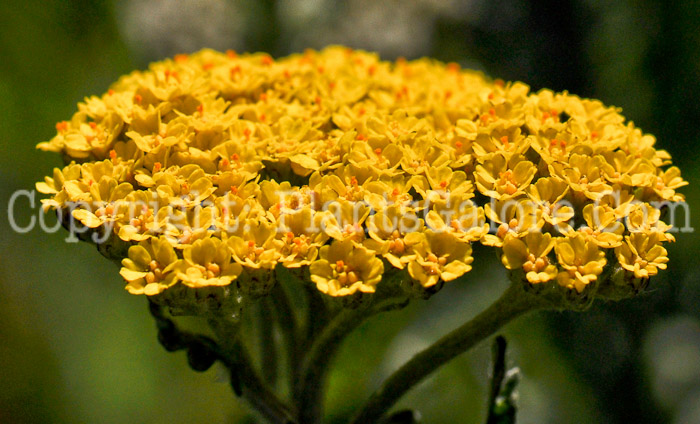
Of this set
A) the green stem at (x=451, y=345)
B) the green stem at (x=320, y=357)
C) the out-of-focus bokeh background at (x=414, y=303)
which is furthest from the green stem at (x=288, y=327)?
the out-of-focus bokeh background at (x=414, y=303)

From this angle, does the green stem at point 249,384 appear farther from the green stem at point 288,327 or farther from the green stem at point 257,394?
the green stem at point 288,327

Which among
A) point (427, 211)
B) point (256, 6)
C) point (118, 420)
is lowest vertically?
point (118, 420)

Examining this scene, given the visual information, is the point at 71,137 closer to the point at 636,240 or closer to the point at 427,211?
the point at 427,211

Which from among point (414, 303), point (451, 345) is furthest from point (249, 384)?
point (414, 303)

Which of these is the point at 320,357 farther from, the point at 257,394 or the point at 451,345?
the point at 451,345

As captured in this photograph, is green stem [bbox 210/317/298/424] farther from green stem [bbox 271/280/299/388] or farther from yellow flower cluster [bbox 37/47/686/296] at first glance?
yellow flower cluster [bbox 37/47/686/296]

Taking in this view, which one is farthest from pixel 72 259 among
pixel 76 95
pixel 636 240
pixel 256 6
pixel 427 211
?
pixel 636 240
